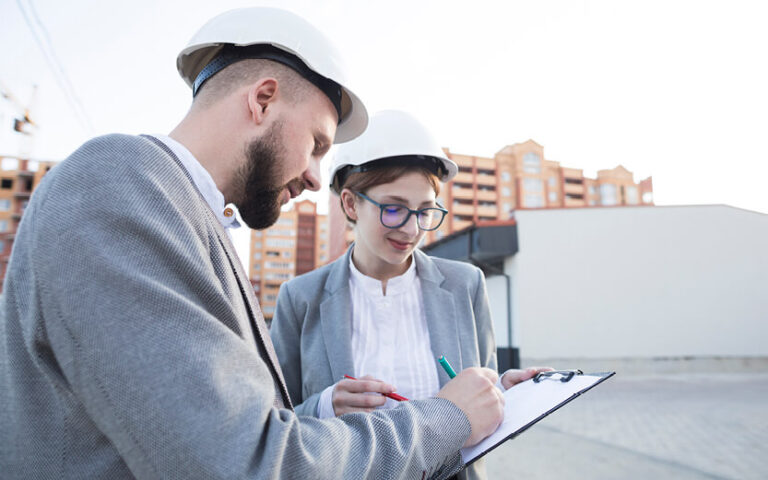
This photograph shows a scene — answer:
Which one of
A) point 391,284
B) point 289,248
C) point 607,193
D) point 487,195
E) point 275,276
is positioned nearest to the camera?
point 391,284

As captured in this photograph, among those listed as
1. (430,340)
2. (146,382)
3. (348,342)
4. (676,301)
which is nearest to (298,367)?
(348,342)

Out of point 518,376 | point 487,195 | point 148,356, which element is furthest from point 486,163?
point 148,356

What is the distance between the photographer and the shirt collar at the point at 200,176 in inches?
36.4

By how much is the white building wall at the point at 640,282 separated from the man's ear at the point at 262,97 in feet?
43.6

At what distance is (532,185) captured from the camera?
5481 centimetres

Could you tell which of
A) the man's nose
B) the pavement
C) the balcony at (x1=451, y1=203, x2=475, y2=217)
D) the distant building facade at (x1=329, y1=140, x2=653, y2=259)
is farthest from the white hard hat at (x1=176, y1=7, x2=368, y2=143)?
the balcony at (x1=451, y1=203, x2=475, y2=217)

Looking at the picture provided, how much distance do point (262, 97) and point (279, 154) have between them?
138 millimetres

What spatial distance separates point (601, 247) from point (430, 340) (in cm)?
1360

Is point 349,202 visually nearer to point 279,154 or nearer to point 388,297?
point 388,297

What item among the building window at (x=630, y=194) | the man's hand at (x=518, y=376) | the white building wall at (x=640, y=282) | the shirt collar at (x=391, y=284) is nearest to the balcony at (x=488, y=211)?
the building window at (x=630, y=194)

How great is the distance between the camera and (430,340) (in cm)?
184

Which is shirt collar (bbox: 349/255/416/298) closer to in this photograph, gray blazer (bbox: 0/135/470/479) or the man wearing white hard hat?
the man wearing white hard hat

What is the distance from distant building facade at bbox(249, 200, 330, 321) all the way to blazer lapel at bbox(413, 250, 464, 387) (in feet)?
261

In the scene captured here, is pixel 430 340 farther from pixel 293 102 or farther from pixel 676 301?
pixel 676 301
